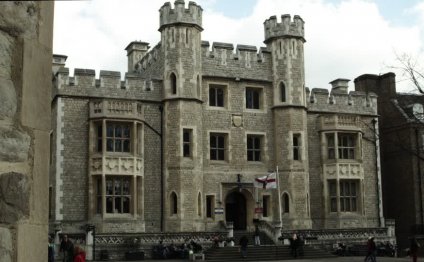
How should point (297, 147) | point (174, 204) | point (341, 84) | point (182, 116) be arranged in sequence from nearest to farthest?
point (174, 204) < point (182, 116) < point (297, 147) < point (341, 84)

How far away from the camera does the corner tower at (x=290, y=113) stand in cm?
3095

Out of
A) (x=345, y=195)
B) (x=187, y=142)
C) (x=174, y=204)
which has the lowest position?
(x=174, y=204)

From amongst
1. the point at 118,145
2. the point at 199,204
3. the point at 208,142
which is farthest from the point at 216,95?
the point at 118,145

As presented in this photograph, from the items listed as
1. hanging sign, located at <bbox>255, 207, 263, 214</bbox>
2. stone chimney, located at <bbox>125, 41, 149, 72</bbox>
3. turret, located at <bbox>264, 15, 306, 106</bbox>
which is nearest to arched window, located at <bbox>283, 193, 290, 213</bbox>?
hanging sign, located at <bbox>255, 207, 263, 214</bbox>

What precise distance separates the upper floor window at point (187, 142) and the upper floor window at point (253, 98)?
3.94 meters

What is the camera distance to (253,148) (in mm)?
31703

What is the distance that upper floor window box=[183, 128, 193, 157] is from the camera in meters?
29.2

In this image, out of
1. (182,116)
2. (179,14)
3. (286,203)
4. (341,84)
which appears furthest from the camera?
(341,84)

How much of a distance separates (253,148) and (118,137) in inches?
295

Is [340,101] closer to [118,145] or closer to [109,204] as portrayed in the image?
[118,145]

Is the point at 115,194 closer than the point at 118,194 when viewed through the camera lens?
Yes

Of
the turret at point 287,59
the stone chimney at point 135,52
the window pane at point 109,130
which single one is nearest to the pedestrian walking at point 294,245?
the turret at point 287,59

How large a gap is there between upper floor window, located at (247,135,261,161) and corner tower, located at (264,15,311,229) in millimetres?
936

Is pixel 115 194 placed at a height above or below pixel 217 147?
below
